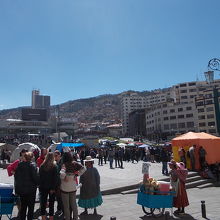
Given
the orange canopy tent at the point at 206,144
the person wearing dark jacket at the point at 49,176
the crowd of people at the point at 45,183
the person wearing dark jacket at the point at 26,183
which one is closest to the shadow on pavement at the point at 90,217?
the crowd of people at the point at 45,183

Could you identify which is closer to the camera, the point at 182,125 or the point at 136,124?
the point at 182,125

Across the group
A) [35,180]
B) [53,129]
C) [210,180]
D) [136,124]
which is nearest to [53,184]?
[35,180]

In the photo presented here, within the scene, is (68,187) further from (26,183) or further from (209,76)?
(209,76)

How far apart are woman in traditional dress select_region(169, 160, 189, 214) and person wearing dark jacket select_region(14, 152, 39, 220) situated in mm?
3760

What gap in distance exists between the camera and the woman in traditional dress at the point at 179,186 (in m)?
7.46

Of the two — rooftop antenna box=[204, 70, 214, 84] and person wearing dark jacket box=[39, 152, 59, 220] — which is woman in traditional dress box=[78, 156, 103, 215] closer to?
person wearing dark jacket box=[39, 152, 59, 220]

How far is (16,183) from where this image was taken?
229 inches

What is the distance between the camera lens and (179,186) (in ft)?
24.6

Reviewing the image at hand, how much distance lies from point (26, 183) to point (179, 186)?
4084 mm

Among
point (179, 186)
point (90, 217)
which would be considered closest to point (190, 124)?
point (179, 186)

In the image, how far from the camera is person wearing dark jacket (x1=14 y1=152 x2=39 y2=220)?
227 inches

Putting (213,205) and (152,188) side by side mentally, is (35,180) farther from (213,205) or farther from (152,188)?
(213,205)

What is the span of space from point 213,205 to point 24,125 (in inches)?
4540

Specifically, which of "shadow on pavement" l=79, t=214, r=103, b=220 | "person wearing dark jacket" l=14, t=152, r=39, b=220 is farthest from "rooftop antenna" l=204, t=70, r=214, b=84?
"person wearing dark jacket" l=14, t=152, r=39, b=220
